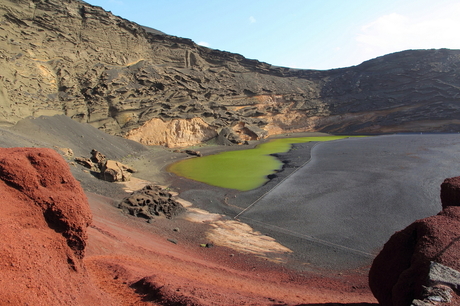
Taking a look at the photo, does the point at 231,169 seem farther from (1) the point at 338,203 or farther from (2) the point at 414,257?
(2) the point at 414,257

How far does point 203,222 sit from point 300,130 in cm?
4118

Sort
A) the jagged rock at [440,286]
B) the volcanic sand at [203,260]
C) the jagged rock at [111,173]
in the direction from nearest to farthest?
the jagged rock at [440,286] < the volcanic sand at [203,260] < the jagged rock at [111,173]

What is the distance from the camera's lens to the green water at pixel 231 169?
17.8 metres

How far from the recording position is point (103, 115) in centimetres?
2806

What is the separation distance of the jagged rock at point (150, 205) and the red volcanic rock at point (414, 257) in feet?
27.4

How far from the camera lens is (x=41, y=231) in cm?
364

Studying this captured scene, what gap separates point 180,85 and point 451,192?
106 feet

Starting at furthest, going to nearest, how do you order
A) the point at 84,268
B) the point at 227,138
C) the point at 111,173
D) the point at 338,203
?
the point at 227,138, the point at 111,173, the point at 338,203, the point at 84,268

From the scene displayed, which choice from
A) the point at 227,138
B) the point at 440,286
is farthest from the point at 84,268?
the point at 227,138

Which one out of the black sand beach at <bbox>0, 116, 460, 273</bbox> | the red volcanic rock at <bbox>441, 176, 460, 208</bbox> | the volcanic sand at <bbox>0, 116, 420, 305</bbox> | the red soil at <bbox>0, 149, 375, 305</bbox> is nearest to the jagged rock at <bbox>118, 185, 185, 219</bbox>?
the volcanic sand at <bbox>0, 116, 420, 305</bbox>

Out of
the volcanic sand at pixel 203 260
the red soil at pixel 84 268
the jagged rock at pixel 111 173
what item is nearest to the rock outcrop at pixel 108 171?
the jagged rock at pixel 111 173

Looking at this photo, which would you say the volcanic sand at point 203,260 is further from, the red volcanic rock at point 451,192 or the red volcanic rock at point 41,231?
the red volcanic rock at point 451,192

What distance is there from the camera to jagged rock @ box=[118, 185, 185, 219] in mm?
10844

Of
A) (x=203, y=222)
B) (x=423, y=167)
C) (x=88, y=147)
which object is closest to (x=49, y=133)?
(x=88, y=147)
